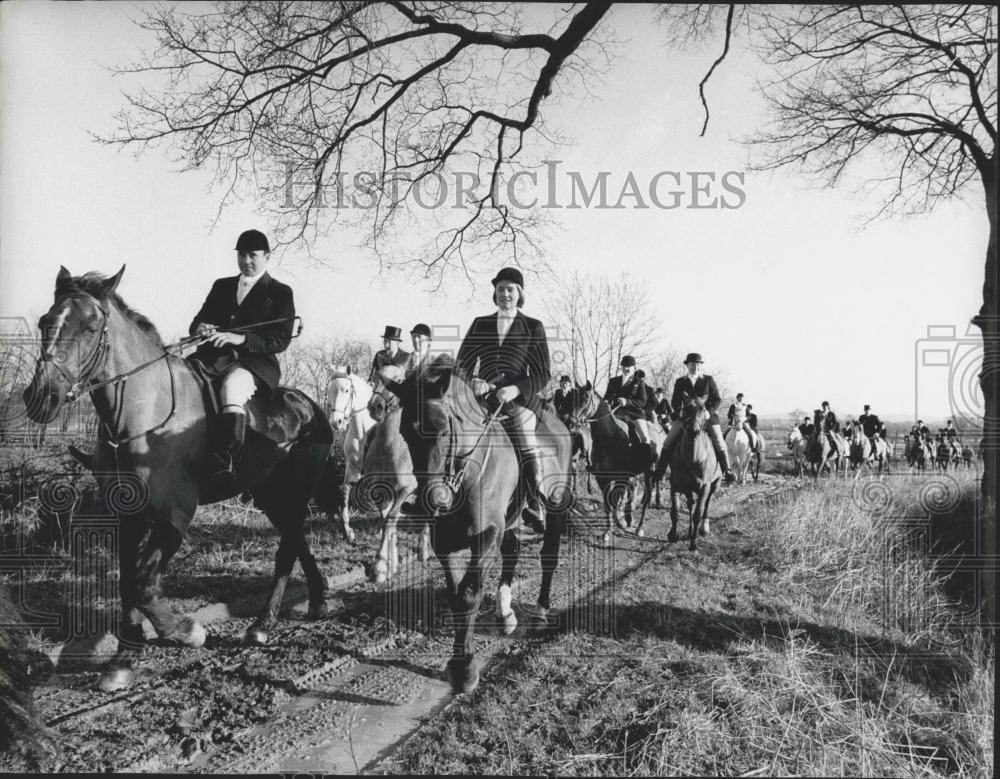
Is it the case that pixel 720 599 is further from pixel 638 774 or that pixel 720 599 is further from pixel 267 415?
pixel 267 415

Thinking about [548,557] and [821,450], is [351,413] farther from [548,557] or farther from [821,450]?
[821,450]

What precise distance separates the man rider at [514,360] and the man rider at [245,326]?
61.0 inches

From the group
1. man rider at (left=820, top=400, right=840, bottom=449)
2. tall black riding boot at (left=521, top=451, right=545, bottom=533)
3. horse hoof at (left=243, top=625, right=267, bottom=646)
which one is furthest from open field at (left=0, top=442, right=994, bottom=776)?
man rider at (left=820, top=400, right=840, bottom=449)

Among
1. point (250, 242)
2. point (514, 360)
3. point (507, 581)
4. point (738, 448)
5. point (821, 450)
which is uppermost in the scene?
point (250, 242)

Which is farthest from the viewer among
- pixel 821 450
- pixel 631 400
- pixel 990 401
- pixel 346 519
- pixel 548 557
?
pixel 821 450

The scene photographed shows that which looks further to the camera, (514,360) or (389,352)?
(389,352)

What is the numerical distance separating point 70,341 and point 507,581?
3.60 metres

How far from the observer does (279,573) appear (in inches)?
191

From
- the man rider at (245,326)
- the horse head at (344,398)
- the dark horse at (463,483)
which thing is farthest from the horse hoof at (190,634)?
the horse head at (344,398)

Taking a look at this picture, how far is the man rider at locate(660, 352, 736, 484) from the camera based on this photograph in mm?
9117

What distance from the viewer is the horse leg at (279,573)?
4402 mm

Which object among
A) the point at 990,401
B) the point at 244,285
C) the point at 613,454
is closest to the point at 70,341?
the point at 244,285

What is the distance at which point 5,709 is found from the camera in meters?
3.04

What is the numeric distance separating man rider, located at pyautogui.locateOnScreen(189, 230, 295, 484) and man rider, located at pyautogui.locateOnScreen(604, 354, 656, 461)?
6.33m
